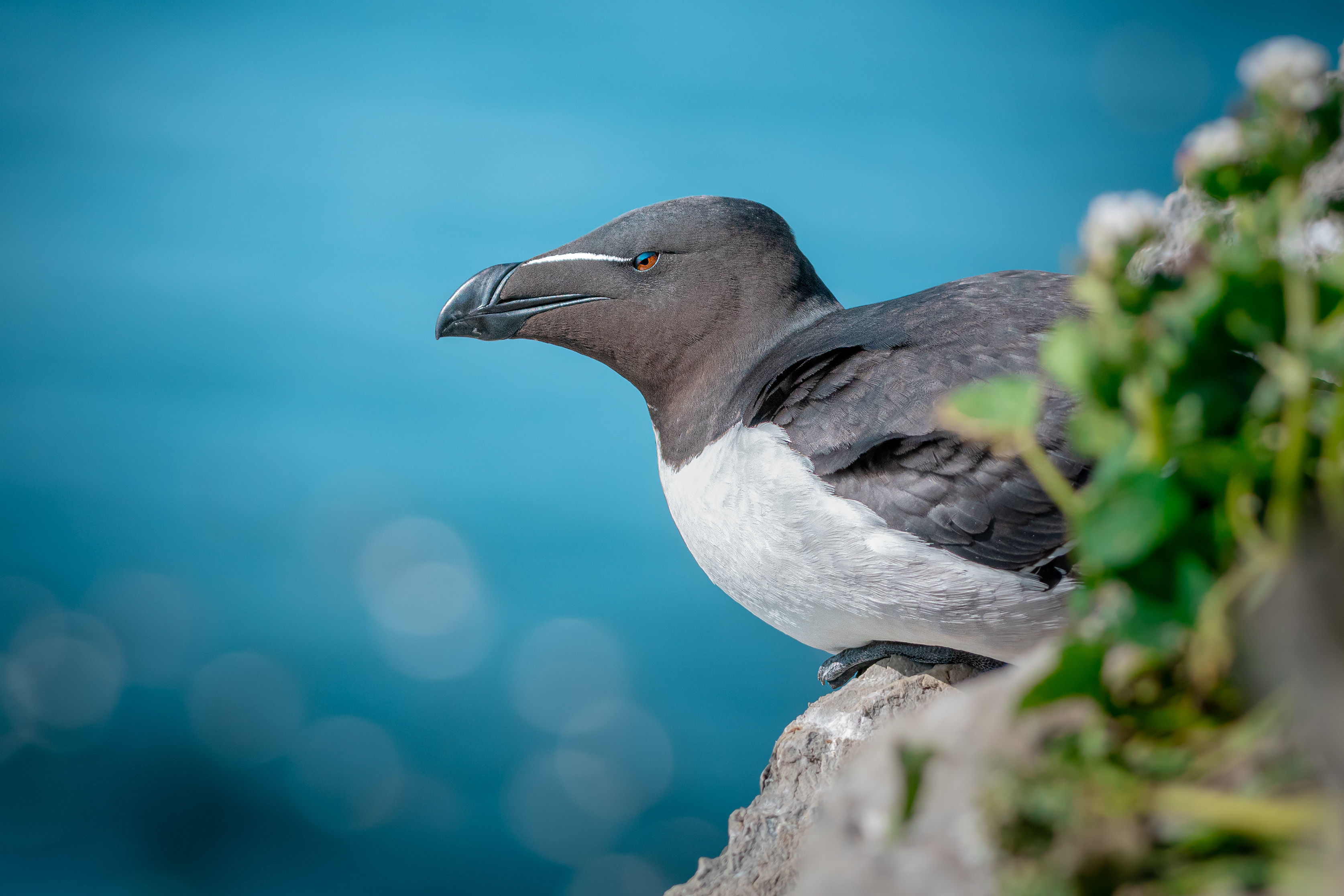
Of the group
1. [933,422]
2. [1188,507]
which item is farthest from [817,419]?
[1188,507]

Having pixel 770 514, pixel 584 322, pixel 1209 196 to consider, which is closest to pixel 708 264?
pixel 584 322

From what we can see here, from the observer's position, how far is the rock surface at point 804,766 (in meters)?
2.52

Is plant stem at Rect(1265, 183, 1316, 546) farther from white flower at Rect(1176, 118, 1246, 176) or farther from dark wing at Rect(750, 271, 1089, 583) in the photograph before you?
dark wing at Rect(750, 271, 1089, 583)

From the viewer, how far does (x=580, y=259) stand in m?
3.35

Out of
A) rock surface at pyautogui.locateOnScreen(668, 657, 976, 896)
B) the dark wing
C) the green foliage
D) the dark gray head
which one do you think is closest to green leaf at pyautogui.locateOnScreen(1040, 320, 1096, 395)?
the green foliage

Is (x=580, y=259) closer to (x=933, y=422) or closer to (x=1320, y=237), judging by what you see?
(x=933, y=422)

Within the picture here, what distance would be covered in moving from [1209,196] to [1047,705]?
21.7 inches

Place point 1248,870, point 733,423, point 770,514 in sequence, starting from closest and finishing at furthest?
point 1248,870 < point 770,514 < point 733,423

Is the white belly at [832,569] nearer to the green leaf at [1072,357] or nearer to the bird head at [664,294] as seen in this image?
the bird head at [664,294]

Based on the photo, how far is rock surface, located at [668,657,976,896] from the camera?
2.52 meters

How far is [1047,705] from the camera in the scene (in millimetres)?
967

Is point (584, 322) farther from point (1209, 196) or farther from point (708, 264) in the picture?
point (1209, 196)

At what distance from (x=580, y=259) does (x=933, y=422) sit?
4.50 ft

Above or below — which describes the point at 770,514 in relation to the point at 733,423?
below
